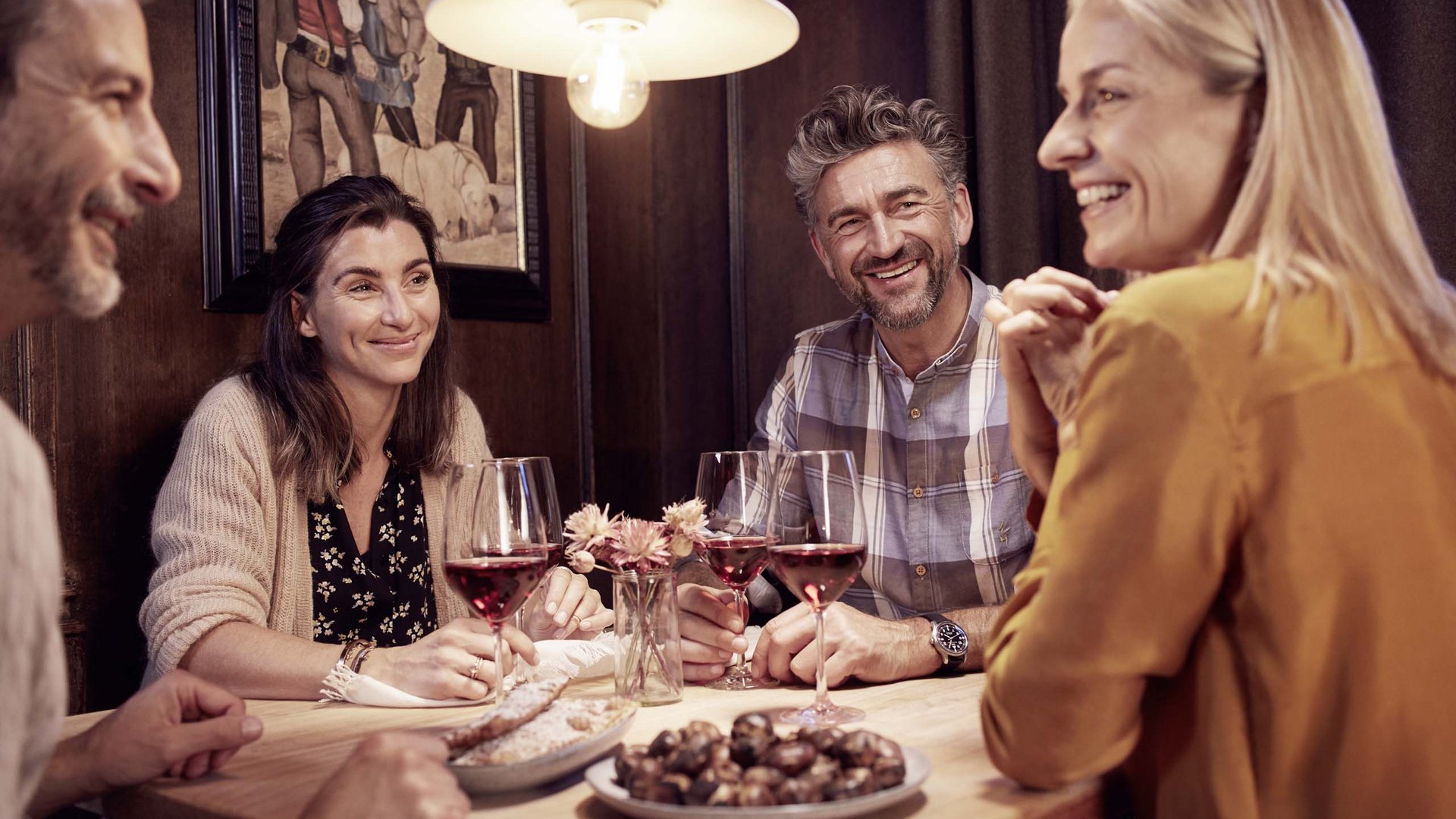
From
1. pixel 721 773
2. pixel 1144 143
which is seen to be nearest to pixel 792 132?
pixel 1144 143

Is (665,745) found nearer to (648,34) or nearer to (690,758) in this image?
(690,758)

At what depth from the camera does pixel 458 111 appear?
9.51 ft

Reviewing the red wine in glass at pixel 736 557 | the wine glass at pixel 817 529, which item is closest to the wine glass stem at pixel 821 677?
the wine glass at pixel 817 529

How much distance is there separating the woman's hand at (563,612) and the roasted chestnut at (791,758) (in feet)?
2.78

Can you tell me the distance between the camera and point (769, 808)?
2.90 feet

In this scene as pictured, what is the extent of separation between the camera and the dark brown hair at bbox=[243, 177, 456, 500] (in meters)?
2.13

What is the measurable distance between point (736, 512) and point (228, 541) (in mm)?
1028

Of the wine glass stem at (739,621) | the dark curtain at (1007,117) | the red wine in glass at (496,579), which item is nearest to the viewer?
the red wine in glass at (496,579)

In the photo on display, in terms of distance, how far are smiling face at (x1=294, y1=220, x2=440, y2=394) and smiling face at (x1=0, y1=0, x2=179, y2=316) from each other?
1.24 m

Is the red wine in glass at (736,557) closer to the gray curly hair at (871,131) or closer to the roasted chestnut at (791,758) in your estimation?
the roasted chestnut at (791,758)

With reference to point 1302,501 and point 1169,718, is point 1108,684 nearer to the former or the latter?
point 1169,718

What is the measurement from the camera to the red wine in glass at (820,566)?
4.09 feet

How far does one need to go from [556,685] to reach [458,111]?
6.99 feet

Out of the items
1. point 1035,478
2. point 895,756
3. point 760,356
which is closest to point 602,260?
point 760,356
